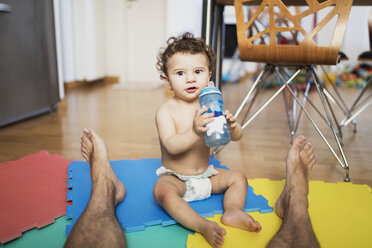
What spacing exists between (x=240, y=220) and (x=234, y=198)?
10cm

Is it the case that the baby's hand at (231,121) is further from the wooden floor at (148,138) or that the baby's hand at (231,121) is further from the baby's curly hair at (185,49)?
the wooden floor at (148,138)

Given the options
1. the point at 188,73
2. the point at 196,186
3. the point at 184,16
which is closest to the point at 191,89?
the point at 188,73

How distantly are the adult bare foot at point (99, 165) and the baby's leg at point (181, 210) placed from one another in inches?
4.6

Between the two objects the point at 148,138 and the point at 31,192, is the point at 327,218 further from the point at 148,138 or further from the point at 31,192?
the point at 148,138

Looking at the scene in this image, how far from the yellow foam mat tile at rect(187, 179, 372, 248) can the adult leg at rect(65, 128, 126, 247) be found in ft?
0.62

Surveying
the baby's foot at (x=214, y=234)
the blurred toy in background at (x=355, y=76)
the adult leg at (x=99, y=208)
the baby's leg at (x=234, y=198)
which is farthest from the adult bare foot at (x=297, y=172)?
the blurred toy in background at (x=355, y=76)

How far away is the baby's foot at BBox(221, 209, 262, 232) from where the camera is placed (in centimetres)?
84

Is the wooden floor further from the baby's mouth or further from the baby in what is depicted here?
the baby's mouth

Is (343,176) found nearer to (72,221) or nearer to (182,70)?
(182,70)

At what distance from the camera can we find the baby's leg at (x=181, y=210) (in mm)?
777

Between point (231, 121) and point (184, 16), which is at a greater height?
point (184, 16)

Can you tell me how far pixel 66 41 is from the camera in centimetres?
327

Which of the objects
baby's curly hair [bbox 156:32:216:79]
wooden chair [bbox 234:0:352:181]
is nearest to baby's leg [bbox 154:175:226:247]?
baby's curly hair [bbox 156:32:216:79]

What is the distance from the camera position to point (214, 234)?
0.77 metres
